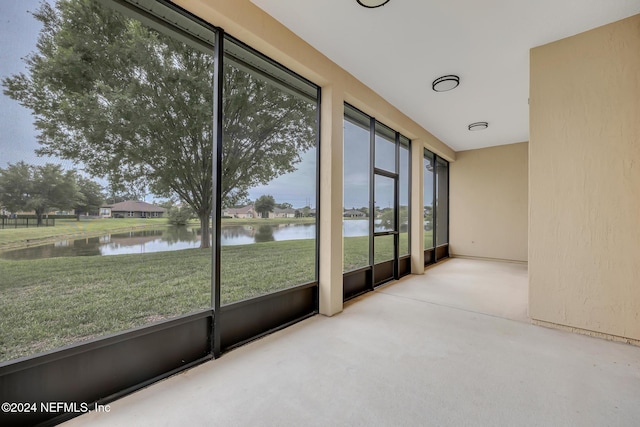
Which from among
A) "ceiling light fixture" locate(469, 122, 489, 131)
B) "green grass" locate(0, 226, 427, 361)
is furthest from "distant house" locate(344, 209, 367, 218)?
Result: "ceiling light fixture" locate(469, 122, 489, 131)

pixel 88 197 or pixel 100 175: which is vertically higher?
pixel 100 175

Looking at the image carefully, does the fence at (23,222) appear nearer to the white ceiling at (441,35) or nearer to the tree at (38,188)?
the tree at (38,188)

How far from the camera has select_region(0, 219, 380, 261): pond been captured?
1.79 meters

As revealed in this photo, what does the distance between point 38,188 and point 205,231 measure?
1.11m

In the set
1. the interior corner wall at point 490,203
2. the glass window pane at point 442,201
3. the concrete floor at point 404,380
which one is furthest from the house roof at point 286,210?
the interior corner wall at point 490,203

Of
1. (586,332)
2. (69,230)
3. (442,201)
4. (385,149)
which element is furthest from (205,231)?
(442,201)

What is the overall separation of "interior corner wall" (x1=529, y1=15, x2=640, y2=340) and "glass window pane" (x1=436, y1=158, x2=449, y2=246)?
4410 mm

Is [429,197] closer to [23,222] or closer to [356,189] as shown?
[356,189]

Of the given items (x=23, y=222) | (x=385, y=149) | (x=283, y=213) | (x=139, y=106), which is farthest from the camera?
(x=385, y=149)

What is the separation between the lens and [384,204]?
470 centimetres

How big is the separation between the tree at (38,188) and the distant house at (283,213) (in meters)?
1.75

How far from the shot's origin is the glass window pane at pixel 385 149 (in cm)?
462

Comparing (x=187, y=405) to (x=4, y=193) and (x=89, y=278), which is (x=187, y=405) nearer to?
(x=89, y=278)

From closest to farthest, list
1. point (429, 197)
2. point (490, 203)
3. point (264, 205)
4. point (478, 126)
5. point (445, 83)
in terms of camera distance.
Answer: point (264, 205) → point (445, 83) → point (478, 126) → point (429, 197) → point (490, 203)
